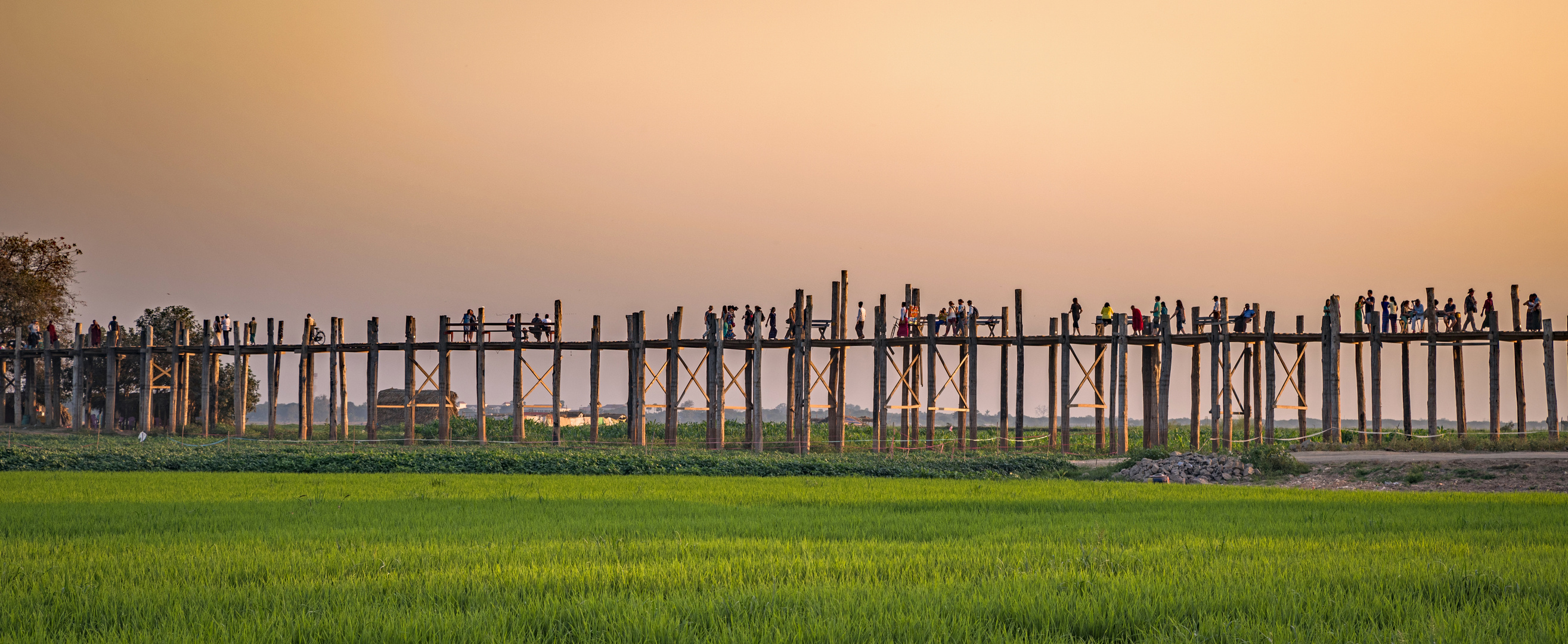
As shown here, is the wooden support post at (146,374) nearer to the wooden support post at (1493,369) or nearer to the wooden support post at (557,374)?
the wooden support post at (557,374)

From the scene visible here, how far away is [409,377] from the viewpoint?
1535 inches

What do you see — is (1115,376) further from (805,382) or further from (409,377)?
(409,377)

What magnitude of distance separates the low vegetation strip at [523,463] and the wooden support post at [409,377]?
856 cm

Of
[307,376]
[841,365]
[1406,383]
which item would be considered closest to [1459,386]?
[1406,383]

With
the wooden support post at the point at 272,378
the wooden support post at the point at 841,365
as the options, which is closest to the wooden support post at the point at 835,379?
the wooden support post at the point at 841,365

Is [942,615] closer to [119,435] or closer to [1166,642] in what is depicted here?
[1166,642]

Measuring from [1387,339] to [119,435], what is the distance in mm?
42401

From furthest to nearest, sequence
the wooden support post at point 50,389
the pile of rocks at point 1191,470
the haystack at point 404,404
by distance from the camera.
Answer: the haystack at point 404,404 → the wooden support post at point 50,389 → the pile of rocks at point 1191,470

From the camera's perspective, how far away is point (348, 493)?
1822cm

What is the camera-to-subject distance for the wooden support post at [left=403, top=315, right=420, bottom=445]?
38250 millimetres

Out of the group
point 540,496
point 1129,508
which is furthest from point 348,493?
point 1129,508

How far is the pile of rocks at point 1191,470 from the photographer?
2519cm

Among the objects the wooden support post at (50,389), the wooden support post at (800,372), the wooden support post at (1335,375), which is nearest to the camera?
the wooden support post at (1335,375)

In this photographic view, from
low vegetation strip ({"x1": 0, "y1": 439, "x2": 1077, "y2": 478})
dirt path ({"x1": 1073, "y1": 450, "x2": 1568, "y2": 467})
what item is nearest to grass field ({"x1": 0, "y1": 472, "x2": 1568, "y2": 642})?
dirt path ({"x1": 1073, "y1": 450, "x2": 1568, "y2": 467})
